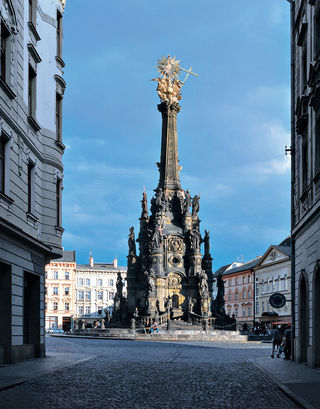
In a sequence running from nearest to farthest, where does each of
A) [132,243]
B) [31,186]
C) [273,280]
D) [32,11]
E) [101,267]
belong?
[31,186], [32,11], [132,243], [273,280], [101,267]

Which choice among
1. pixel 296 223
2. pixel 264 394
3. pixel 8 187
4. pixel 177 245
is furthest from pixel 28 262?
pixel 177 245

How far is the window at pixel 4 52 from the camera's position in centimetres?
2066

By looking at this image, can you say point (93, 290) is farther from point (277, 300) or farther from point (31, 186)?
point (277, 300)

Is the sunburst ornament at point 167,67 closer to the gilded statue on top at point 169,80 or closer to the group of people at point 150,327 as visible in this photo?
the gilded statue on top at point 169,80

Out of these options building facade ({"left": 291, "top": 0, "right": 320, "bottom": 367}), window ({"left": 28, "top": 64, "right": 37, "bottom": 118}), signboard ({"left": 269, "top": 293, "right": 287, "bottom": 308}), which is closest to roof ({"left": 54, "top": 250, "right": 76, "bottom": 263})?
window ({"left": 28, "top": 64, "right": 37, "bottom": 118})

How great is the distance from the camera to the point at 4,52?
20953 millimetres

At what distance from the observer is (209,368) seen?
20859mm

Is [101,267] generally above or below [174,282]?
above

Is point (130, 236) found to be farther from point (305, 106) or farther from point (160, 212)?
point (305, 106)

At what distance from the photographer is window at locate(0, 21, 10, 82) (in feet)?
67.8

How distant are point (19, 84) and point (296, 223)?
11.2 meters

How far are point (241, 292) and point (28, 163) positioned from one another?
87.9 meters

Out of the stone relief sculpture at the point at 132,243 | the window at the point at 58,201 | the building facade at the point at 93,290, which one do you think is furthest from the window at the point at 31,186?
the building facade at the point at 93,290

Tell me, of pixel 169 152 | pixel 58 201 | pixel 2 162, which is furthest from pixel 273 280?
pixel 2 162
